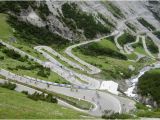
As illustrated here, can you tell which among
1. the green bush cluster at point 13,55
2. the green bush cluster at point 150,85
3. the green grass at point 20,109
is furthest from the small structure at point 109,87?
the green grass at point 20,109

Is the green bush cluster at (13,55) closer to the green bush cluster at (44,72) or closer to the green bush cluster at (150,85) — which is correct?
the green bush cluster at (44,72)

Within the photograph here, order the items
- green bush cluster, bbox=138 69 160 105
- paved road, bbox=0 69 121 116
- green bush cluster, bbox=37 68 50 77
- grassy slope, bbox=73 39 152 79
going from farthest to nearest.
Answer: grassy slope, bbox=73 39 152 79
green bush cluster, bbox=138 69 160 105
green bush cluster, bbox=37 68 50 77
paved road, bbox=0 69 121 116

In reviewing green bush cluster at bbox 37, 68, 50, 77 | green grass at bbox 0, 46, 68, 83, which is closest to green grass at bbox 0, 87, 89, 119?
green grass at bbox 0, 46, 68, 83

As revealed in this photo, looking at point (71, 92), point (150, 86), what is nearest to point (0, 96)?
point (71, 92)

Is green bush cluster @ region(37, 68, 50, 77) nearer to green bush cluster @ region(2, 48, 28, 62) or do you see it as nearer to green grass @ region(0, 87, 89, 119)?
green bush cluster @ region(2, 48, 28, 62)

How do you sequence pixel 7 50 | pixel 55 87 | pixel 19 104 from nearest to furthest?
1. pixel 19 104
2. pixel 55 87
3. pixel 7 50

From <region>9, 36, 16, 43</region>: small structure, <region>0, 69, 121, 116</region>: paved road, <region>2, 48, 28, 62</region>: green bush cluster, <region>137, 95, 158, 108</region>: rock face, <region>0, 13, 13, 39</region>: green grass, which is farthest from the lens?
<region>0, 13, 13, 39</region>: green grass

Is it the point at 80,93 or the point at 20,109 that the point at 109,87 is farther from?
the point at 20,109

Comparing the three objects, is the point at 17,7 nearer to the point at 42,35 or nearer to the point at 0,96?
the point at 42,35
